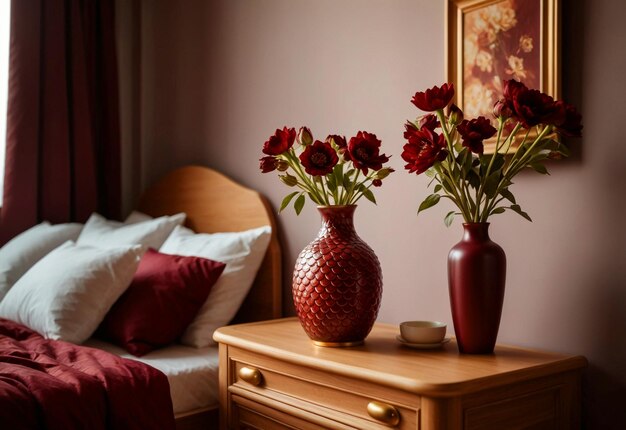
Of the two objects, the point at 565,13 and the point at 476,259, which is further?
the point at 565,13

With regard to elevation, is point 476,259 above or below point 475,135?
below

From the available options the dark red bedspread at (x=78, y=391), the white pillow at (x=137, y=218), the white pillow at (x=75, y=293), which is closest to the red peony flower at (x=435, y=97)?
the dark red bedspread at (x=78, y=391)

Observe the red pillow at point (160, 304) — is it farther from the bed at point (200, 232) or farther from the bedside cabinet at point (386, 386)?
the bedside cabinet at point (386, 386)

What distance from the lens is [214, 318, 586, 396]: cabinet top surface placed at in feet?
4.46

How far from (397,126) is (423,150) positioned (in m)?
0.55

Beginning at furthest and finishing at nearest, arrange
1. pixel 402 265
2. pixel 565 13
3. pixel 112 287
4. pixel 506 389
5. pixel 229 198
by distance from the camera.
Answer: pixel 229 198 → pixel 112 287 → pixel 402 265 → pixel 565 13 → pixel 506 389

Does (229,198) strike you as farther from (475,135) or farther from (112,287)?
(475,135)

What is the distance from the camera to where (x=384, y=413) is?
56.2 inches

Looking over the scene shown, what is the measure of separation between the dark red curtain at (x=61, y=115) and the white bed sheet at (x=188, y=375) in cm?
116

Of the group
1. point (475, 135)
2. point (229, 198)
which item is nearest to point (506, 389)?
point (475, 135)

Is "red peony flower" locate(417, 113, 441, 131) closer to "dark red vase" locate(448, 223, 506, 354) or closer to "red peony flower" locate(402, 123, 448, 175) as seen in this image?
"red peony flower" locate(402, 123, 448, 175)

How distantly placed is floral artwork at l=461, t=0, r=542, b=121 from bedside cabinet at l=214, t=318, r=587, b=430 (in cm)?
65

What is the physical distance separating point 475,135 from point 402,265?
0.65 meters

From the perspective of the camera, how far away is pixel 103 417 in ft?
5.56
